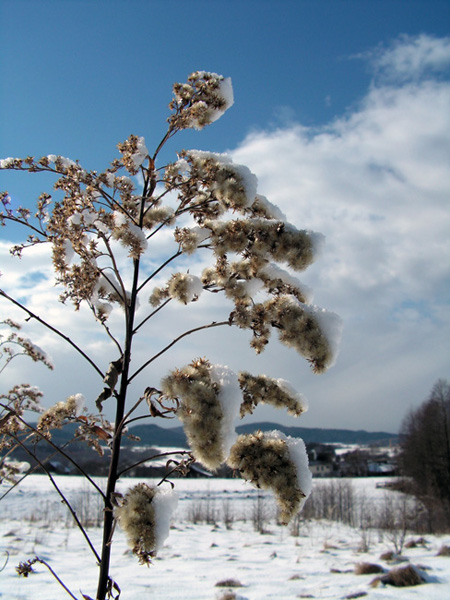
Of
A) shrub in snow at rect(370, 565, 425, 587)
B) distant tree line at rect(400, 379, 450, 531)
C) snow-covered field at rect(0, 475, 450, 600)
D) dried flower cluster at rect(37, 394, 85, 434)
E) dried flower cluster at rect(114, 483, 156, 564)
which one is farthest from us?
distant tree line at rect(400, 379, 450, 531)

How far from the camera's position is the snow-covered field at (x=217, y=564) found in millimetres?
Answer: 7211

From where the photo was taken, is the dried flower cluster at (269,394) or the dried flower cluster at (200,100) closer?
the dried flower cluster at (269,394)

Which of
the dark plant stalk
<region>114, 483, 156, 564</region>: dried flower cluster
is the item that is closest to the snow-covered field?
the dark plant stalk

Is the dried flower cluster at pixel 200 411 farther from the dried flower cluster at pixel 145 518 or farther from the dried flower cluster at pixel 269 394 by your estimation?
the dried flower cluster at pixel 269 394

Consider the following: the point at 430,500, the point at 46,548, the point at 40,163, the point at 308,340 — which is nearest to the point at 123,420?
the point at 308,340

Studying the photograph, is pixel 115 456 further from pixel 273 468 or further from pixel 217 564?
pixel 217 564

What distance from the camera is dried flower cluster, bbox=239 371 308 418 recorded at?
181 cm

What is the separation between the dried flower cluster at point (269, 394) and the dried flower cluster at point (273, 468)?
180mm

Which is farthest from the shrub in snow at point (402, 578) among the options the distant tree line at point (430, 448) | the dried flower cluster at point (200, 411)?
the distant tree line at point (430, 448)

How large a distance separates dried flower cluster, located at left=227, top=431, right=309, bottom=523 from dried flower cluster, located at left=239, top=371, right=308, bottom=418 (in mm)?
180

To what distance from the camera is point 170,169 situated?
Result: 216 centimetres

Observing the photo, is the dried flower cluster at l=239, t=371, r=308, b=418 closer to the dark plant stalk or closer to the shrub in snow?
the dark plant stalk

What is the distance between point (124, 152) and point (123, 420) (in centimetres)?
132

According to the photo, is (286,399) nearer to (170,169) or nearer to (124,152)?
A: (170,169)
